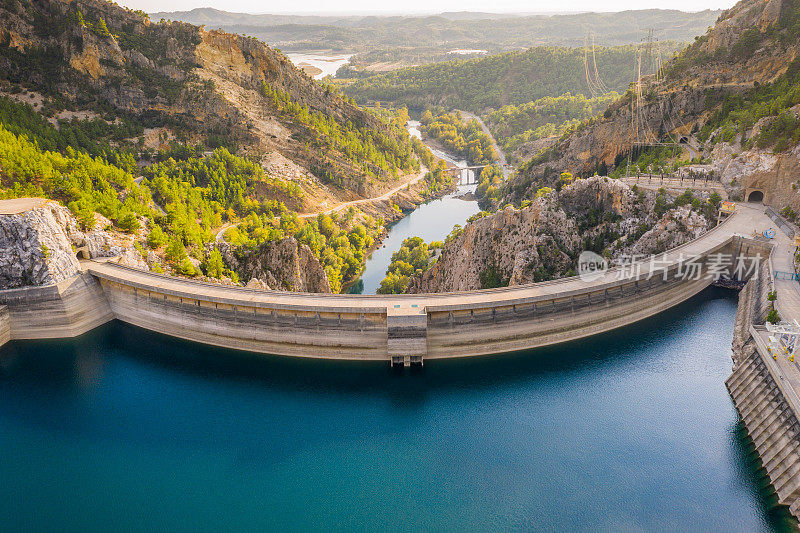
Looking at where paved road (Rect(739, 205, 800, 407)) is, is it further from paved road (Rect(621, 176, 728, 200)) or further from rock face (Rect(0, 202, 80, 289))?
rock face (Rect(0, 202, 80, 289))

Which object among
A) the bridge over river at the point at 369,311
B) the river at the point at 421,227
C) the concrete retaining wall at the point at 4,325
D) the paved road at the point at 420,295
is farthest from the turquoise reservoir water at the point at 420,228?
the concrete retaining wall at the point at 4,325

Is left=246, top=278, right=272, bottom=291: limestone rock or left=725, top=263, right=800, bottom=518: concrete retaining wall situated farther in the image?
left=246, top=278, right=272, bottom=291: limestone rock

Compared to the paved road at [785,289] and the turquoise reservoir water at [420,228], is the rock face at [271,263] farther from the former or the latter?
the paved road at [785,289]

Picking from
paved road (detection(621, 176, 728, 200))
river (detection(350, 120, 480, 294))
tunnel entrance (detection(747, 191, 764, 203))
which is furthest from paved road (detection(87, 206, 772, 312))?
river (detection(350, 120, 480, 294))

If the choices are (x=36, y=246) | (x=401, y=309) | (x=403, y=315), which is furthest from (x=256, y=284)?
(x=403, y=315)

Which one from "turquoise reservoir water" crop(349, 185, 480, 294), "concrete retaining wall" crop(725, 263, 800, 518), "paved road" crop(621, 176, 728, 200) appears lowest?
"turquoise reservoir water" crop(349, 185, 480, 294)

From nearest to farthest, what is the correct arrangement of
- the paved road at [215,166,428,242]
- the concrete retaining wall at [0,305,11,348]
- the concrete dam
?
the concrete dam
the concrete retaining wall at [0,305,11,348]
the paved road at [215,166,428,242]
